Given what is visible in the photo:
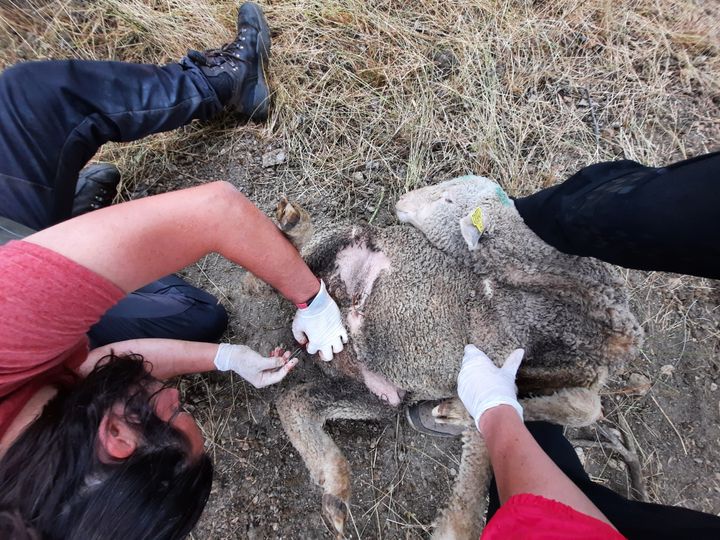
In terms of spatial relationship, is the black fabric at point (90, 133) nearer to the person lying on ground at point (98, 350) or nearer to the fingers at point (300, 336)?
the person lying on ground at point (98, 350)

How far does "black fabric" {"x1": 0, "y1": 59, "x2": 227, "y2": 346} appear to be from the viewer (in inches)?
90.1

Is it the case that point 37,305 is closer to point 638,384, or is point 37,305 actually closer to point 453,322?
point 453,322

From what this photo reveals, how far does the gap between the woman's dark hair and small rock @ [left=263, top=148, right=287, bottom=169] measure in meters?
2.01

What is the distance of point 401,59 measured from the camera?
3.22m

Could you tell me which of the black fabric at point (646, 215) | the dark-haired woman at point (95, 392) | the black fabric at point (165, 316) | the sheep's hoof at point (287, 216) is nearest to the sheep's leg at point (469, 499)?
the black fabric at point (646, 215)

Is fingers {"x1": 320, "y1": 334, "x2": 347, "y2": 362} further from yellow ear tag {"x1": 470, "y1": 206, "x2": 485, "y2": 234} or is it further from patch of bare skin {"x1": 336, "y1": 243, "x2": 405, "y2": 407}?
yellow ear tag {"x1": 470, "y1": 206, "x2": 485, "y2": 234}

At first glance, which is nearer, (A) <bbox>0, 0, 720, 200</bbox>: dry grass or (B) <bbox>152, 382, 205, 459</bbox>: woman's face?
(B) <bbox>152, 382, 205, 459</bbox>: woman's face

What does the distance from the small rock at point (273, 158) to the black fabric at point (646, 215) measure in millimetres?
1980

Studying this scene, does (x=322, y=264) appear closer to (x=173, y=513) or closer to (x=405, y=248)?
(x=405, y=248)

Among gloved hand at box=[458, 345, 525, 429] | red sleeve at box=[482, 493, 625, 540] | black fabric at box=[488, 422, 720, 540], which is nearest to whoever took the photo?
red sleeve at box=[482, 493, 625, 540]

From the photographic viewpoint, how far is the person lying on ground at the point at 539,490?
1229 millimetres

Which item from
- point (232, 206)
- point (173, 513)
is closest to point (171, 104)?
point (232, 206)

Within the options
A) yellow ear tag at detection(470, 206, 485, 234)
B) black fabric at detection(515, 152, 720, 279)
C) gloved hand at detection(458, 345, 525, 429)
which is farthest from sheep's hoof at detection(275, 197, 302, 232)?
black fabric at detection(515, 152, 720, 279)

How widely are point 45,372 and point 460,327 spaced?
1810mm
